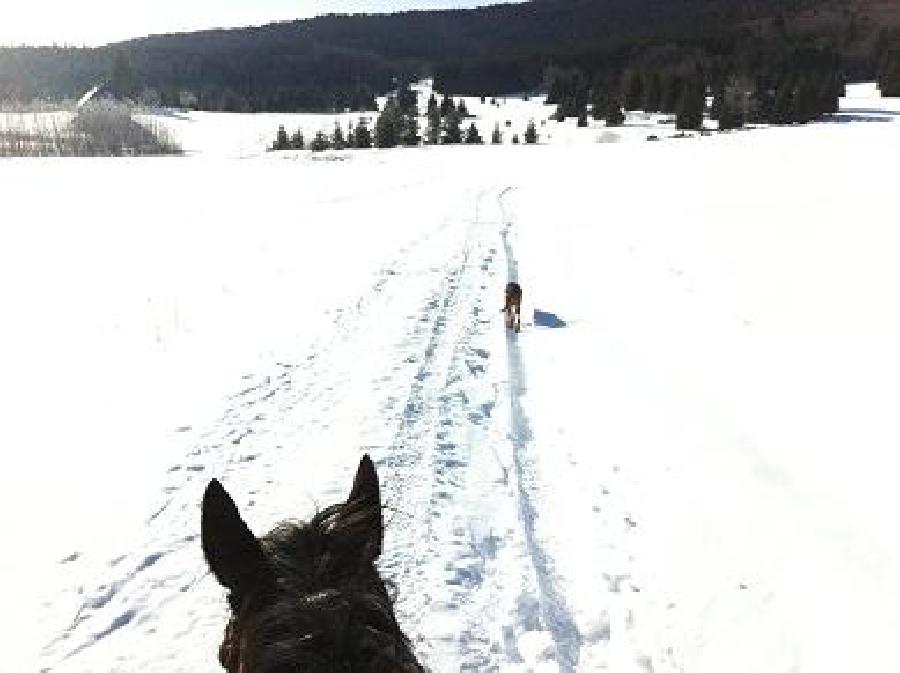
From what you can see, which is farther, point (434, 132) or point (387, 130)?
point (434, 132)

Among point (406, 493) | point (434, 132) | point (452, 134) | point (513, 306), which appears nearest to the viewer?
point (406, 493)

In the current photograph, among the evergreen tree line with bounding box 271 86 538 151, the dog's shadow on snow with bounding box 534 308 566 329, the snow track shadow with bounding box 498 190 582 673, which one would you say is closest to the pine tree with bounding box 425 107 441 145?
the evergreen tree line with bounding box 271 86 538 151

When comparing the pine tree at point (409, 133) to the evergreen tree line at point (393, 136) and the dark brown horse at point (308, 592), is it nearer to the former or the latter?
the evergreen tree line at point (393, 136)

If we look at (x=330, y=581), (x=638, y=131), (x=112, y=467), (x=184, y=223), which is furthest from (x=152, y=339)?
(x=638, y=131)

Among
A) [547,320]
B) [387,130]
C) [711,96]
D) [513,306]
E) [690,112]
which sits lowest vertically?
[387,130]

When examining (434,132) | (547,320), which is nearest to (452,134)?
(434,132)

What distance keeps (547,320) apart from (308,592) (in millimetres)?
13134

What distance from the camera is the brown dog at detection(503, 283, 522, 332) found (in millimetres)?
13392

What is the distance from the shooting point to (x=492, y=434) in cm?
919

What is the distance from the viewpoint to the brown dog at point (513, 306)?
13392 millimetres

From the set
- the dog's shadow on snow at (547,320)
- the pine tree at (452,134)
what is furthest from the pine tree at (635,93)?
the dog's shadow on snow at (547,320)

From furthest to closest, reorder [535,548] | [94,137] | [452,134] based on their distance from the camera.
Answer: [94,137]
[452,134]
[535,548]

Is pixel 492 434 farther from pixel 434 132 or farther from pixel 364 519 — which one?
pixel 434 132

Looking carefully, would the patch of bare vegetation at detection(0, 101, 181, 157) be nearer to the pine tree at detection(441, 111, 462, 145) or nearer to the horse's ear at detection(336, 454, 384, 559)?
the pine tree at detection(441, 111, 462, 145)
